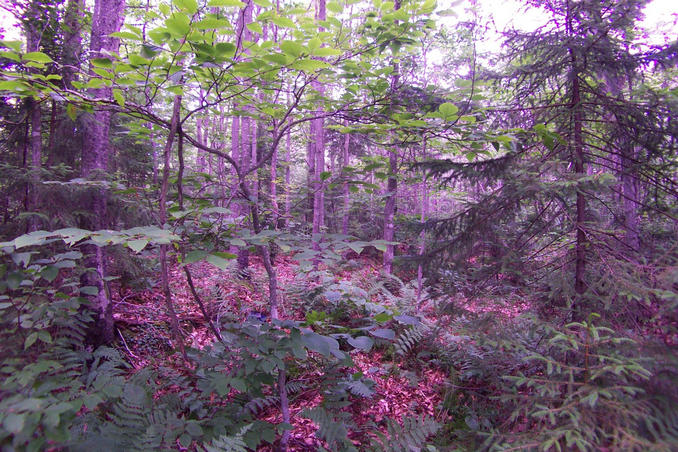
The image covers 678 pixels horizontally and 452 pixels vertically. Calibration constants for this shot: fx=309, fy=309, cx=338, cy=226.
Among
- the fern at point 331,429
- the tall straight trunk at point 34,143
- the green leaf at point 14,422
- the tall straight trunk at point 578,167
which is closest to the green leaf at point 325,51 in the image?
the green leaf at point 14,422

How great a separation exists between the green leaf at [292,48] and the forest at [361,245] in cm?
2

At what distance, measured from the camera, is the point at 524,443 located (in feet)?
6.30

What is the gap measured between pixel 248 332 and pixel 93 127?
13.3 ft

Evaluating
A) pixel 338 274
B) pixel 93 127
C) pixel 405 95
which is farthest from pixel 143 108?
pixel 338 274

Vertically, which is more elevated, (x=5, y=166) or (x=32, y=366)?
(x=5, y=166)

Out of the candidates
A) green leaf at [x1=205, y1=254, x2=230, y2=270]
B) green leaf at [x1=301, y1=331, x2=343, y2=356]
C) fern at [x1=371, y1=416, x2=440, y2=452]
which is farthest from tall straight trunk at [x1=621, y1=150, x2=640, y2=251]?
green leaf at [x1=205, y1=254, x2=230, y2=270]

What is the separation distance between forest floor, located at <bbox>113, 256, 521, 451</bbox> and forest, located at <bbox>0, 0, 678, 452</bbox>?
0.14 feet

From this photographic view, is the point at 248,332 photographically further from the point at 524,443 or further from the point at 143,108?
the point at 524,443

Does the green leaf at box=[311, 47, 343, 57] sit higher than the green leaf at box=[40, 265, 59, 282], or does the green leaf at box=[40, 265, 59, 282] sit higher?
the green leaf at box=[311, 47, 343, 57]

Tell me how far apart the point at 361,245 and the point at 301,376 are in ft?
10.1

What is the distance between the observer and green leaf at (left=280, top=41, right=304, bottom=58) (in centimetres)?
163

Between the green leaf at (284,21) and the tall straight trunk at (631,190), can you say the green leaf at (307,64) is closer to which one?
the green leaf at (284,21)

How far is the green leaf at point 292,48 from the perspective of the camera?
5.36 feet

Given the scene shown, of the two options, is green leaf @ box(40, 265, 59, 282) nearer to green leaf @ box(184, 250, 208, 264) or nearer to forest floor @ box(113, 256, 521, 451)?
green leaf @ box(184, 250, 208, 264)
